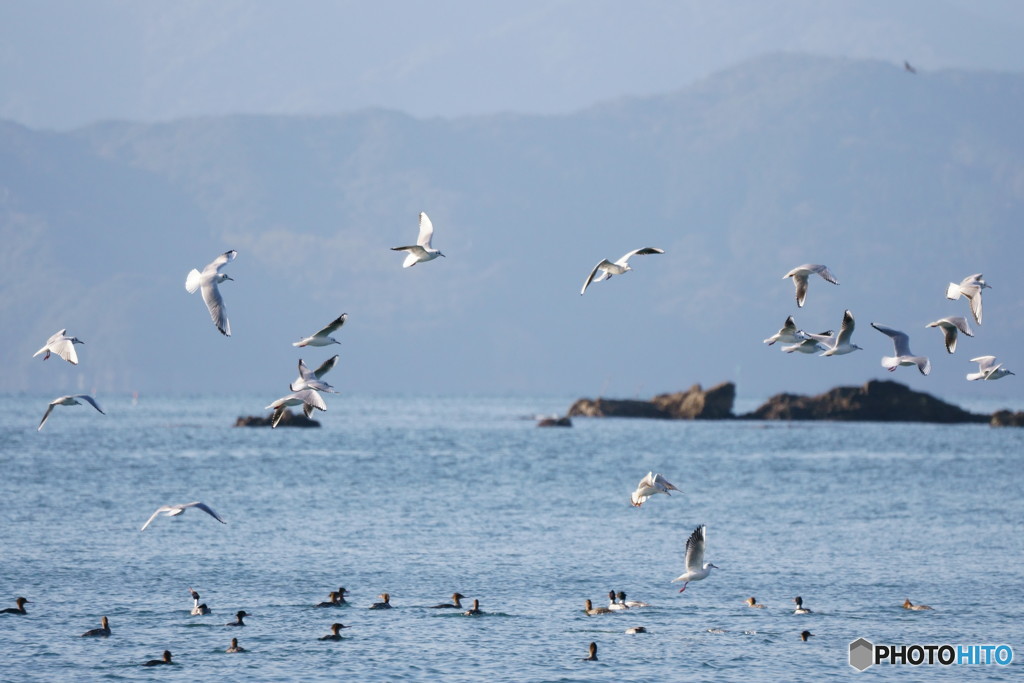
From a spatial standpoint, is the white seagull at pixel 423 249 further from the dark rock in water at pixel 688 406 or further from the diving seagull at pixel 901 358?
the dark rock in water at pixel 688 406

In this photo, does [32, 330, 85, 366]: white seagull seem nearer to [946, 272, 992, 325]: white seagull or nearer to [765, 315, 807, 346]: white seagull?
[765, 315, 807, 346]: white seagull

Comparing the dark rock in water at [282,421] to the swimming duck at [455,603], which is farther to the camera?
the dark rock in water at [282,421]

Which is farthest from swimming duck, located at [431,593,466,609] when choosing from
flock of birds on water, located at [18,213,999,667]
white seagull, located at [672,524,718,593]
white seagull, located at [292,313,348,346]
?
white seagull, located at [292,313,348,346]

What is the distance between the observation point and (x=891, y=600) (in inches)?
1419

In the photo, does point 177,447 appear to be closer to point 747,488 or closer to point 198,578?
point 747,488

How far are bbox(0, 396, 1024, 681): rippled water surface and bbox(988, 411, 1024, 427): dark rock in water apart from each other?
54528 mm

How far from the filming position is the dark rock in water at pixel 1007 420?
447 ft

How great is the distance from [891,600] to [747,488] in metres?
31.4

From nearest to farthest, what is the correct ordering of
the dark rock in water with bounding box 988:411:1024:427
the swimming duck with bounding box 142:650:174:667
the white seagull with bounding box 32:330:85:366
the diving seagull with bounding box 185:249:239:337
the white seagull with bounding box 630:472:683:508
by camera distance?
1. the diving seagull with bounding box 185:249:239:337
2. the white seagull with bounding box 32:330:85:366
3. the swimming duck with bounding box 142:650:174:667
4. the white seagull with bounding box 630:472:683:508
5. the dark rock in water with bounding box 988:411:1024:427

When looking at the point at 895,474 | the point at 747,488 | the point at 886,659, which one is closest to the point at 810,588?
the point at 886,659

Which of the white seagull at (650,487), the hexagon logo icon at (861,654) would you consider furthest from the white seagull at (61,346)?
the hexagon logo icon at (861,654)

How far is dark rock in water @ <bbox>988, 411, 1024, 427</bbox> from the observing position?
136250mm

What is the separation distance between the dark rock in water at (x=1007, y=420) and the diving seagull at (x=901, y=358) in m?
116

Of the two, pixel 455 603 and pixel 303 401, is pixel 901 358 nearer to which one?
pixel 303 401
